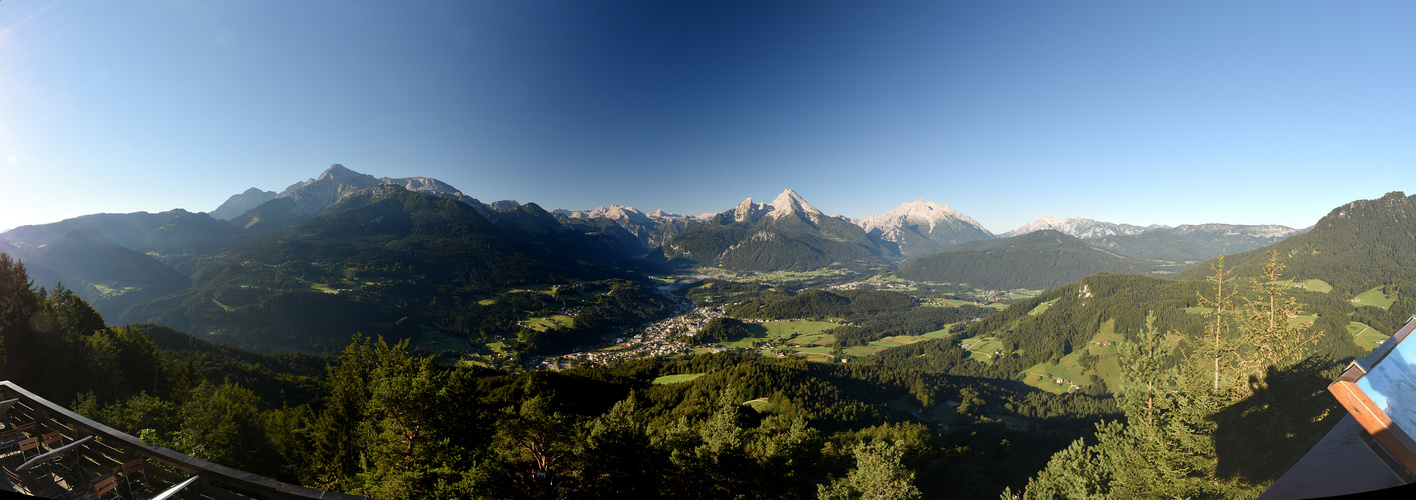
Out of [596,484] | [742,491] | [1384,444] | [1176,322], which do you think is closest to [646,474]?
[596,484]

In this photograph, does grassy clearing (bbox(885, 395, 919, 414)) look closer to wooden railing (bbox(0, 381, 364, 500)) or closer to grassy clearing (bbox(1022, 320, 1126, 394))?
grassy clearing (bbox(1022, 320, 1126, 394))

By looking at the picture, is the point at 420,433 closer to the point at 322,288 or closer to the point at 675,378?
the point at 675,378

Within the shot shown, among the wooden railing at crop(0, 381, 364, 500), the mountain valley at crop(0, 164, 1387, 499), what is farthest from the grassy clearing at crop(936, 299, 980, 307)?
the wooden railing at crop(0, 381, 364, 500)

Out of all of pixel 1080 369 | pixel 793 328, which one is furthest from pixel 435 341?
pixel 1080 369

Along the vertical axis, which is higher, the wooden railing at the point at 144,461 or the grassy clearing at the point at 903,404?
the wooden railing at the point at 144,461

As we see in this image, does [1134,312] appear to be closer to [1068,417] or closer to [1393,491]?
[1068,417]

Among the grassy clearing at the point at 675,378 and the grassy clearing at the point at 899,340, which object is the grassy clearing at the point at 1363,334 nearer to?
the grassy clearing at the point at 899,340

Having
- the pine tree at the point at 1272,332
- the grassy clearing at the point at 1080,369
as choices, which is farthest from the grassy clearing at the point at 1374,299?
the pine tree at the point at 1272,332
